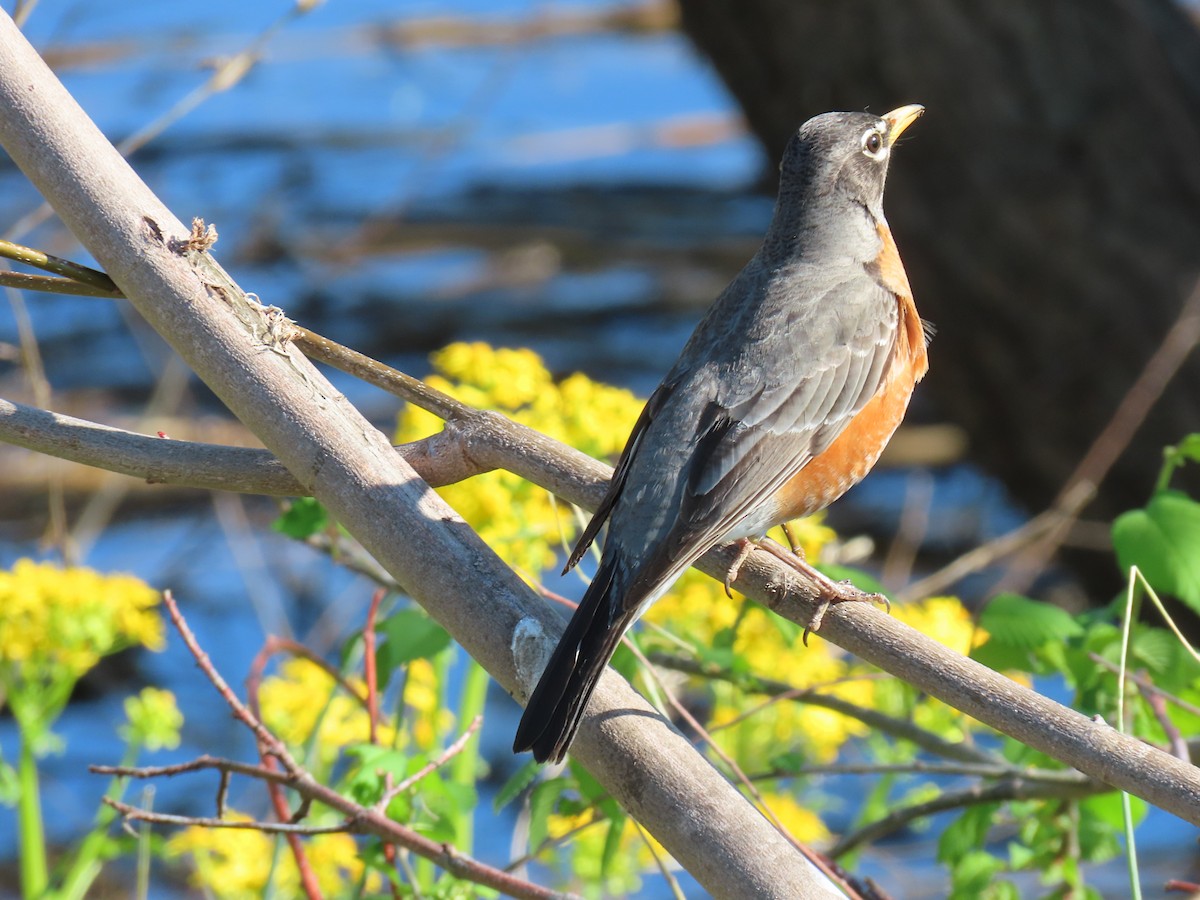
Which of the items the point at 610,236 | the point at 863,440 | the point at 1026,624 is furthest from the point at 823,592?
the point at 610,236

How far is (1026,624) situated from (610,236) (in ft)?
17.5

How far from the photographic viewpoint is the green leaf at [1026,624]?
1.87m

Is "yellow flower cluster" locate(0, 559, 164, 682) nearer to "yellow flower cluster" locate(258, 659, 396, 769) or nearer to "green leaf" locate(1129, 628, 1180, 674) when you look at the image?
"yellow flower cluster" locate(258, 659, 396, 769)

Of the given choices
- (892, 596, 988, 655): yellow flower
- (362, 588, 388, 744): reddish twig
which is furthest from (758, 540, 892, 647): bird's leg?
(362, 588, 388, 744): reddish twig

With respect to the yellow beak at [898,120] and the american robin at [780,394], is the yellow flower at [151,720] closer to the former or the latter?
the american robin at [780,394]

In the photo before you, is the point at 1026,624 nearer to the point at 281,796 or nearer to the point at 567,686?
the point at 567,686

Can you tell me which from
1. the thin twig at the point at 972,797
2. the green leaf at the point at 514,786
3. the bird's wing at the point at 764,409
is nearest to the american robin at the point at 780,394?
the bird's wing at the point at 764,409

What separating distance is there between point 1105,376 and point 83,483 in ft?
13.1

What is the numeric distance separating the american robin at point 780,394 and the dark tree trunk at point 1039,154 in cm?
200

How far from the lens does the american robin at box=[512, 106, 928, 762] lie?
Answer: 193 cm

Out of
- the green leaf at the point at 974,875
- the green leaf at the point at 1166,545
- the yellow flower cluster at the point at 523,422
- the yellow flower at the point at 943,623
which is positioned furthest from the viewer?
the yellow flower at the point at 943,623

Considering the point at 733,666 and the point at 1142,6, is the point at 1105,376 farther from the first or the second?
the point at 733,666

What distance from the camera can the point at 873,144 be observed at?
2.73 m

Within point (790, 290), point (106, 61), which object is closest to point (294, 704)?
point (790, 290)
